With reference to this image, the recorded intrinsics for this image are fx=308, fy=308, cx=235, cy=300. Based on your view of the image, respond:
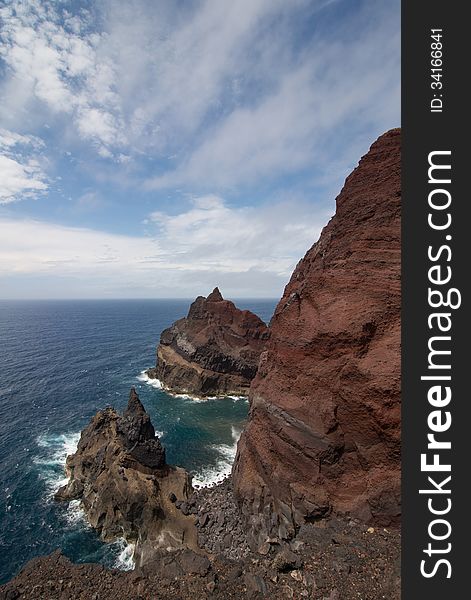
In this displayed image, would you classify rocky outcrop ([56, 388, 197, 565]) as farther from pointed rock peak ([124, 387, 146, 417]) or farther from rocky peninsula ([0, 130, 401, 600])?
rocky peninsula ([0, 130, 401, 600])

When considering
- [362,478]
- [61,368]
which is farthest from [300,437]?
[61,368]

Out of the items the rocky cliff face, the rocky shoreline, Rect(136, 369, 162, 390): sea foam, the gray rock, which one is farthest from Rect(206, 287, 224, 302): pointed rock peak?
the gray rock

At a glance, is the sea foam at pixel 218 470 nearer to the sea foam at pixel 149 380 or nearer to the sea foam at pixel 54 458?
the sea foam at pixel 54 458

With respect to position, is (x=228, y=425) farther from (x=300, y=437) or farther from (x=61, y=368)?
(x=61, y=368)

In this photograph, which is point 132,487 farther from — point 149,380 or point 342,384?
point 149,380

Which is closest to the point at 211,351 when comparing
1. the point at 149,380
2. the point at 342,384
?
the point at 149,380
